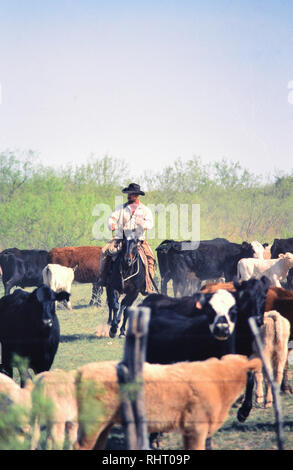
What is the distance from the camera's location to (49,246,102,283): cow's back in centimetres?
1725

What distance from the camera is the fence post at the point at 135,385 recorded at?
4.07m

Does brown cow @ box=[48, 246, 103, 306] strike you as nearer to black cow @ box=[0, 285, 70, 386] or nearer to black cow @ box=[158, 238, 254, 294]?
black cow @ box=[158, 238, 254, 294]

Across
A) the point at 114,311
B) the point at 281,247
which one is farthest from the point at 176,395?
the point at 281,247

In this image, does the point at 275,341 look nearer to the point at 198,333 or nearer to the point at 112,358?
the point at 198,333

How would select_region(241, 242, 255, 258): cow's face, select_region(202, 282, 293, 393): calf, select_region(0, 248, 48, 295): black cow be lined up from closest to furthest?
1. select_region(202, 282, 293, 393): calf
2. select_region(241, 242, 255, 258): cow's face
3. select_region(0, 248, 48, 295): black cow

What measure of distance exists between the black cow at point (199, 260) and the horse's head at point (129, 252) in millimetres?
5604

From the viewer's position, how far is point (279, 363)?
20.9 feet

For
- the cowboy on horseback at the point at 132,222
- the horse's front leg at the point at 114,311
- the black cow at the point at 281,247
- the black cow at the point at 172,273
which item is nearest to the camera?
the horse's front leg at the point at 114,311

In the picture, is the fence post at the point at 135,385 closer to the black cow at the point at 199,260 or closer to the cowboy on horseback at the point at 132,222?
the cowboy on horseback at the point at 132,222

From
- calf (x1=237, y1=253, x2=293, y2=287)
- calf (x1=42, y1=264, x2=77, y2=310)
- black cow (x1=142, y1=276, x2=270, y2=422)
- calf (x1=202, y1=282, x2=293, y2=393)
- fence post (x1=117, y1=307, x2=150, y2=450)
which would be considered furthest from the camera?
calf (x1=42, y1=264, x2=77, y2=310)

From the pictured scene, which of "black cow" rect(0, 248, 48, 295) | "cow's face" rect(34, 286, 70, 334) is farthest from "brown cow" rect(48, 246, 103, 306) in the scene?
"cow's face" rect(34, 286, 70, 334)

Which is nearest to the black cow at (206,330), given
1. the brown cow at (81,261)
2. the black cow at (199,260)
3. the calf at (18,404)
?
the calf at (18,404)

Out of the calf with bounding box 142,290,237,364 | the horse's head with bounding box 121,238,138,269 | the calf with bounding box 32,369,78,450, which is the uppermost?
the horse's head with bounding box 121,238,138,269

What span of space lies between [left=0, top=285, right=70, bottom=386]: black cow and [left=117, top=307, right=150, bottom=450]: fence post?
255cm
